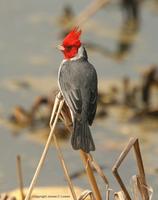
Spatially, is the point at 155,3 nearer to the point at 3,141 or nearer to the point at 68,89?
the point at 3,141

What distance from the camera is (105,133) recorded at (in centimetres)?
771

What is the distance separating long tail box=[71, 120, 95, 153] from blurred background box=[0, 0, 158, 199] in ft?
7.22

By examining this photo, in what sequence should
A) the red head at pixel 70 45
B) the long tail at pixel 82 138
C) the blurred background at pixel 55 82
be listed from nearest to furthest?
the long tail at pixel 82 138 → the red head at pixel 70 45 → the blurred background at pixel 55 82

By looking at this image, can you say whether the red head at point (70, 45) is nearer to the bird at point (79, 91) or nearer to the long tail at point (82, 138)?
the bird at point (79, 91)

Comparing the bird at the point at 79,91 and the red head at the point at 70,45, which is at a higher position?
the red head at the point at 70,45

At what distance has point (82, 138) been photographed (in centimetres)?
443

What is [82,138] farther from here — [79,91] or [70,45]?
[70,45]

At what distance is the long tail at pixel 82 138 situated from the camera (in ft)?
14.3

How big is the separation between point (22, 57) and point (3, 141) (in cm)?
166

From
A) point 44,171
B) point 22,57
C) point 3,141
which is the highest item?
point 22,57

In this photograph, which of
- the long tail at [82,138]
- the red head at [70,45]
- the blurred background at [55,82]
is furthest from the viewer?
the blurred background at [55,82]

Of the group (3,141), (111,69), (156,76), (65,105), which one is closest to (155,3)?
(111,69)

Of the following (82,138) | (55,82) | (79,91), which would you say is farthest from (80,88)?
(55,82)

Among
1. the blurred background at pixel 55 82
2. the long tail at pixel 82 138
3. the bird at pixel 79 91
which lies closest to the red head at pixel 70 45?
the bird at pixel 79 91
